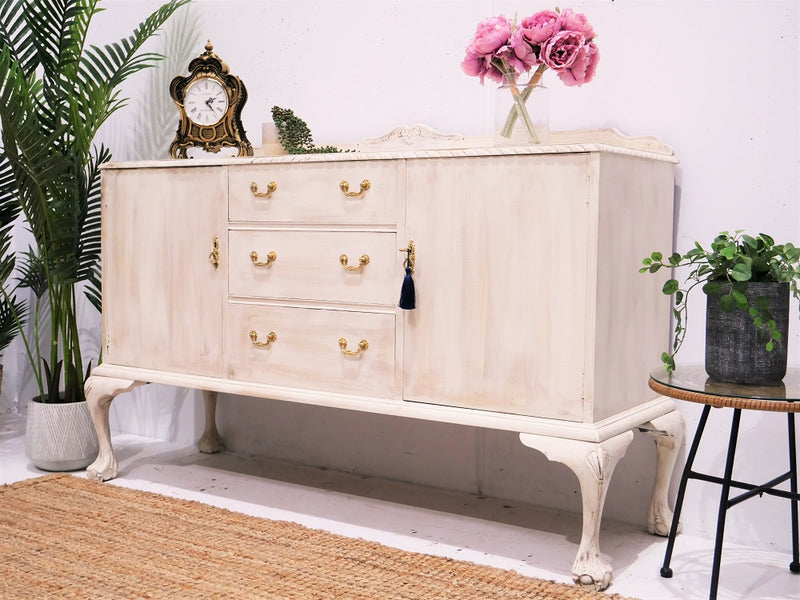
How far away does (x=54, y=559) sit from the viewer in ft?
7.07

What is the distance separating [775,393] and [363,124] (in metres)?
1.64

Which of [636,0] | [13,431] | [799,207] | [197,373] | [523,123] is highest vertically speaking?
[636,0]

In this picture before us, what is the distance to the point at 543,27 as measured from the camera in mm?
2223

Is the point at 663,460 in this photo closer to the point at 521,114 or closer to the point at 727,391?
the point at 727,391

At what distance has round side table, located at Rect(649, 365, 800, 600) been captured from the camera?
1788mm

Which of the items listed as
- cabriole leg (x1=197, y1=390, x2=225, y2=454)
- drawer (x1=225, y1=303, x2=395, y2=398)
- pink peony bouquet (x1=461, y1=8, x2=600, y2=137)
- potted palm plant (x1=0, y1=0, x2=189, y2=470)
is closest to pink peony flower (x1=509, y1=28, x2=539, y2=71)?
pink peony bouquet (x1=461, y1=8, x2=600, y2=137)

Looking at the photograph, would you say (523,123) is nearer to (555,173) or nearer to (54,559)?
(555,173)

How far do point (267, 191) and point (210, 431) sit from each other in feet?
3.73

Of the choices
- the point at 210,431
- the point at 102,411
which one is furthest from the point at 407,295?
the point at 210,431

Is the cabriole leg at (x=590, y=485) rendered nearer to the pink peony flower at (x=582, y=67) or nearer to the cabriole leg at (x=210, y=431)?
the pink peony flower at (x=582, y=67)

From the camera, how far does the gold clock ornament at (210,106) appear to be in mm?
2828

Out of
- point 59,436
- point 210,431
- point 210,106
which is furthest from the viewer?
point 210,431

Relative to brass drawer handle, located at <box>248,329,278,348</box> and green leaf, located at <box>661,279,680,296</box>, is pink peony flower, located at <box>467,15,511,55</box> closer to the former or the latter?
green leaf, located at <box>661,279,680,296</box>

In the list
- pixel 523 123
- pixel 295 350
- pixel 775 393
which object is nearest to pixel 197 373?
pixel 295 350
